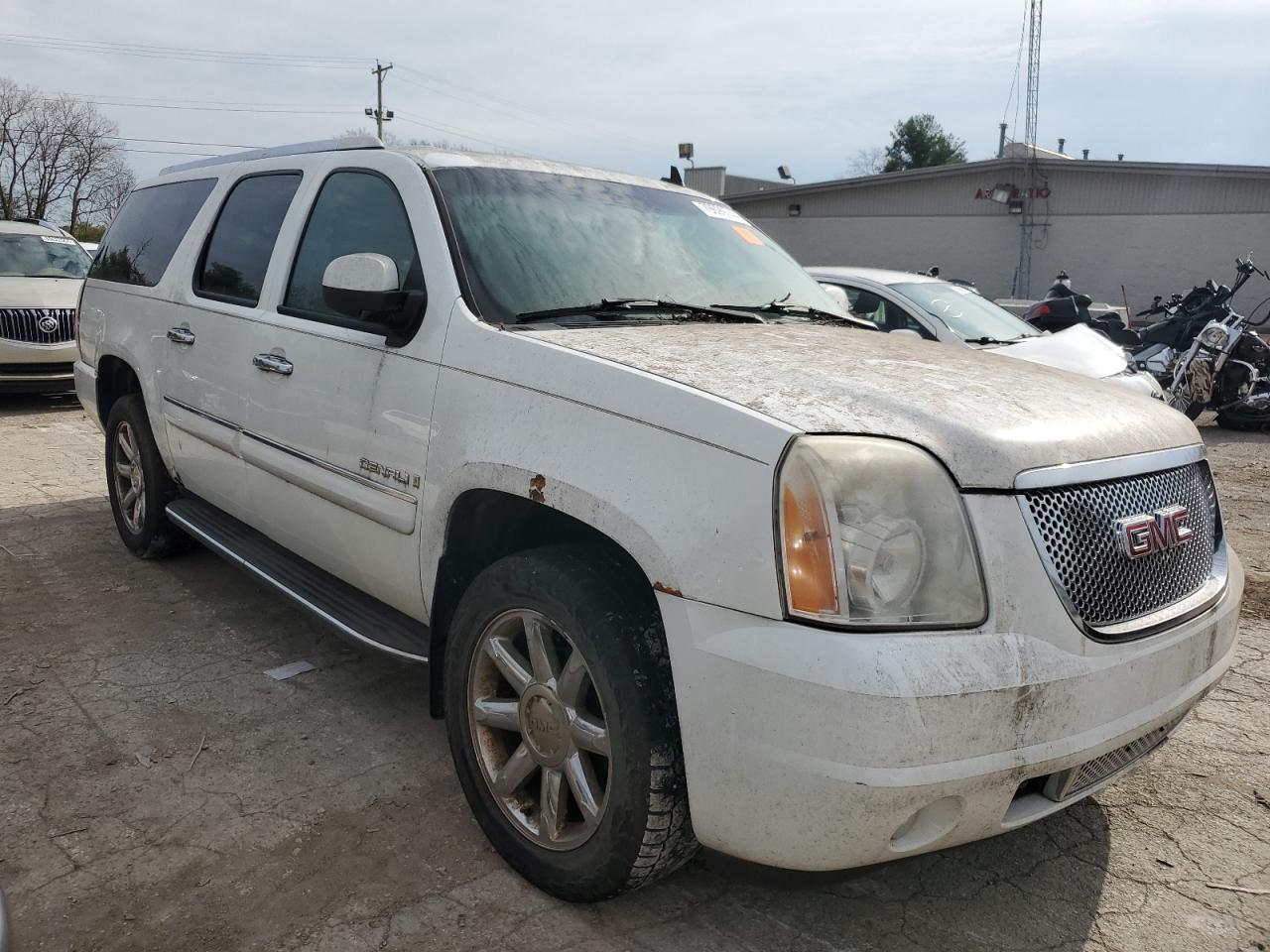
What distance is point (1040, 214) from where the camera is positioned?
2728cm

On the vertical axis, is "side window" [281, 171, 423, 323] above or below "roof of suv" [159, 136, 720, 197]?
below

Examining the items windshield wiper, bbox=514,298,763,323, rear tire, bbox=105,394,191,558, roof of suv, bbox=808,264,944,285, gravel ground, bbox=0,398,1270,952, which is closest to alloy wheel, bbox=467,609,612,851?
gravel ground, bbox=0,398,1270,952

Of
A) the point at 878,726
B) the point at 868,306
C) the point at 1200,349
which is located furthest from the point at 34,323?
the point at 1200,349

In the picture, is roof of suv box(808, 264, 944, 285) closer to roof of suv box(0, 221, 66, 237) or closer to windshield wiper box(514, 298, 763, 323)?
windshield wiper box(514, 298, 763, 323)

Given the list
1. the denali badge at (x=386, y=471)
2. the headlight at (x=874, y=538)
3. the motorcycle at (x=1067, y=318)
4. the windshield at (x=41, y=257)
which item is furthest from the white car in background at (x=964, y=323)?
the windshield at (x=41, y=257)

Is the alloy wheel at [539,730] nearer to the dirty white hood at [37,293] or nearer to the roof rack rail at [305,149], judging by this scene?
the roof rack rail at [305,149]

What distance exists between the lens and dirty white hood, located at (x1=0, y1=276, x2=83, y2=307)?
10.1 meters

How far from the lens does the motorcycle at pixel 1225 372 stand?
9836mm

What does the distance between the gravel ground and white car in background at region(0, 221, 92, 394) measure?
7.04 m

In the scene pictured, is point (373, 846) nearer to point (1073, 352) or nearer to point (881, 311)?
point (881, 311)

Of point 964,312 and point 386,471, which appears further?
point 964,312

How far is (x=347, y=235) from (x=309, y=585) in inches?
48.6

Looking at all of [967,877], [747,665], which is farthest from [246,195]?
[967,877]

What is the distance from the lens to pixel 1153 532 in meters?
2.30
